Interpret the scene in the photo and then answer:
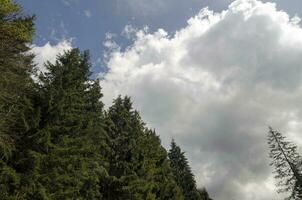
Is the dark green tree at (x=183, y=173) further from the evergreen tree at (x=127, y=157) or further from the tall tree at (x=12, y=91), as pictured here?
the tall tree at (x=12, y=91)

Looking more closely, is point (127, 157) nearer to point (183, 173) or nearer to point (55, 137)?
point (55, 137)

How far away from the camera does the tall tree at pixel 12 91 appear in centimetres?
2056

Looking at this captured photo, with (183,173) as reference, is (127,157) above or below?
below

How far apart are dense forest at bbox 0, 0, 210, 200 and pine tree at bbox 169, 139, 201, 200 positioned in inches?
Answer: 1098

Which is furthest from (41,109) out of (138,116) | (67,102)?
(138,116)

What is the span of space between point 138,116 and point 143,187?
772cm

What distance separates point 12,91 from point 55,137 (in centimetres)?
409

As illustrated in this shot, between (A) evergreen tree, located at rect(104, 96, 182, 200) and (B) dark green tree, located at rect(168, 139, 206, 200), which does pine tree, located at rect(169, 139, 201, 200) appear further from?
(A) evergreen tree, located at rect(104, 96, 182, 200)

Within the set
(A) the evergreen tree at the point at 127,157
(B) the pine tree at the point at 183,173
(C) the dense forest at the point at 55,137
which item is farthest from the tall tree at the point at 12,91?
(B) the pine tree at the point at 183,173

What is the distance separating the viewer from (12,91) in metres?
23.0

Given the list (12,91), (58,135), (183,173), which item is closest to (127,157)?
(58,135)

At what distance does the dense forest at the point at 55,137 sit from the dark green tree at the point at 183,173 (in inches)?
1098

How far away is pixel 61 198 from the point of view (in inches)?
955

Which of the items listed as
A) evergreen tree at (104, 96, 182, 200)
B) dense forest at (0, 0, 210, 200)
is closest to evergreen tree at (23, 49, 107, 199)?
dense forest at (0, 0, 210, 200)
